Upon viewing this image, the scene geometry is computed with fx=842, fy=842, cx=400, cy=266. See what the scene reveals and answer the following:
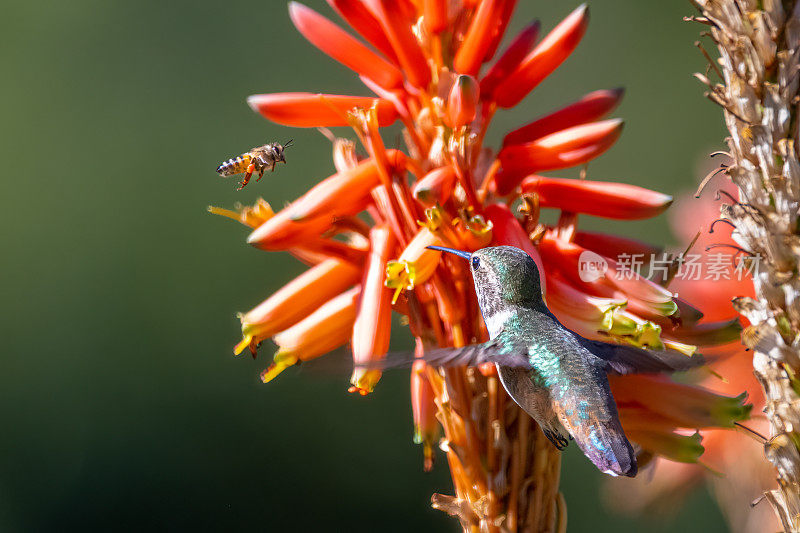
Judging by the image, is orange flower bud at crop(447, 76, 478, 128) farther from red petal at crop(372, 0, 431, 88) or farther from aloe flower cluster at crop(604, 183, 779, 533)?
aloe flower cluster at crop(604, 183, 779, 533)

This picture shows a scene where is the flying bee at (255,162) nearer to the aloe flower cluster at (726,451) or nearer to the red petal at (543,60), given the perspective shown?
the red petal at (543,60)

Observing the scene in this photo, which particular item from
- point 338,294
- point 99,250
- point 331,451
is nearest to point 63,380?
point 99,250

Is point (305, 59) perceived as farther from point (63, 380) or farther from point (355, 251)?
point (355, 251)

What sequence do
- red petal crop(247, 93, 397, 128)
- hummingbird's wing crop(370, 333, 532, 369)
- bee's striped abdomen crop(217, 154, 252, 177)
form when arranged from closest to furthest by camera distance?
1. hummingbird's wing crop(370, 333, 532, 369)
2. red petal crop(247, 93, 397, 128)
3. bee's striped abdomen crop(217, 154, 252, 177)

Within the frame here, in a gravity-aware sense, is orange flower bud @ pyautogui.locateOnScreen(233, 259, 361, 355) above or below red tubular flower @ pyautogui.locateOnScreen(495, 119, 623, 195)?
below

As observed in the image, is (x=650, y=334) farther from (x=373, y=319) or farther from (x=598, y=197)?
(x=373, y=319)

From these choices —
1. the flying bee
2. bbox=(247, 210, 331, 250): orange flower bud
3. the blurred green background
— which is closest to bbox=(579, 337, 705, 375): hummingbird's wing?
bbox=(247, 210, 331, 250): orange flower bud
